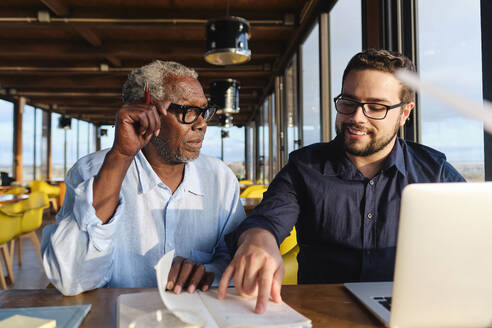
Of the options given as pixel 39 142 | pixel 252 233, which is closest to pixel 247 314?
pixel 252 233

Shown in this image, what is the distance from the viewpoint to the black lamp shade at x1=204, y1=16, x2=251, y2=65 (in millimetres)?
3566

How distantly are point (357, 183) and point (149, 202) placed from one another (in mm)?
848

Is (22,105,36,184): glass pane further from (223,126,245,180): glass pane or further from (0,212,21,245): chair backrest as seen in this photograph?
(0,212,21,245): chair backrest

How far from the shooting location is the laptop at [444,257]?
2.12 feet

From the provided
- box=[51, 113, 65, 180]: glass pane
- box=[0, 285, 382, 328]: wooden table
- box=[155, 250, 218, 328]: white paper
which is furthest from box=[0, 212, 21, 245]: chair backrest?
box=[51, 113, 65, 180]: glass pane

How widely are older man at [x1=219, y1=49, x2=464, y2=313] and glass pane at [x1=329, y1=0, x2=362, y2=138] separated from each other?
170 cm

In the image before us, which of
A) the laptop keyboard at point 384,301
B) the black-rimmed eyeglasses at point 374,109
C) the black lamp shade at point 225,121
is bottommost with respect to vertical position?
the laptop keyboard at point 384,301

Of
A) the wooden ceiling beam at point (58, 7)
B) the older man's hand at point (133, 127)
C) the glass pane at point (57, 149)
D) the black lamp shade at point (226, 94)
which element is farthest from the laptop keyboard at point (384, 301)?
the glass pane at point (57, 149)

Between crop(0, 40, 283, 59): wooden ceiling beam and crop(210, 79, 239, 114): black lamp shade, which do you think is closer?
crop(210, 79, 239, 114): black lamp shade

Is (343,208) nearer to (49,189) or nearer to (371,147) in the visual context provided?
(371,147)

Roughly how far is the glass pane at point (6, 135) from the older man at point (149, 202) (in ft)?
35.7

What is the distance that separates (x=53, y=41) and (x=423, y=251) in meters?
7.47

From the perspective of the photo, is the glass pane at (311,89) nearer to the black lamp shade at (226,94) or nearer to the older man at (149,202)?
the black lamp shade at (226,94)

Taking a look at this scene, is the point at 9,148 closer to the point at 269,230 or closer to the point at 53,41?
the point at 53,41
